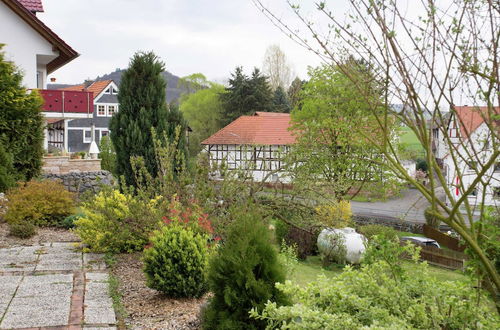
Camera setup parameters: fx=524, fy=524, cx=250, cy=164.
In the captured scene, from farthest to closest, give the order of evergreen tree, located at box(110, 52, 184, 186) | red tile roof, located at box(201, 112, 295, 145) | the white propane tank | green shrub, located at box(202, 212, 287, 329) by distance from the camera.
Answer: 1. red tile roof, located at box(201, 112, 295, 145)
2. evergreen tree, located at box(110, 52, 184, 186)
3. the white propane tank
4. green shrub, located at box(202, 212, 287, 329)

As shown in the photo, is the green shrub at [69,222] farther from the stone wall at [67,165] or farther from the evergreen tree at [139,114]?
the stone wall at [67,165]

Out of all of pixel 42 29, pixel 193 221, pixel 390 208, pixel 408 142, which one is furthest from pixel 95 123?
pixel 193 221

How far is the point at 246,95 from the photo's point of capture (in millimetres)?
42938

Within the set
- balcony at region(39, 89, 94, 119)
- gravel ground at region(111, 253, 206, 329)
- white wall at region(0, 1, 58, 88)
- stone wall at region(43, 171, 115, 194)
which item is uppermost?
white wall at region(0, 1, 58, 88)

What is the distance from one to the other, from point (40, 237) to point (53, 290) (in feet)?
13.9

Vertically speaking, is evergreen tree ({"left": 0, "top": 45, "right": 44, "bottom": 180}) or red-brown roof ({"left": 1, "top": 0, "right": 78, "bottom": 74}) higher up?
red-brown roof ({"left": 1, "top": 0, "right": 78, "bottom": 74})

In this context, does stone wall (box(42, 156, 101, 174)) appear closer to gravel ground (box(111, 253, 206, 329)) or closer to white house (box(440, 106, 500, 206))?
gravel ground (box(111, 253, 206, 329))

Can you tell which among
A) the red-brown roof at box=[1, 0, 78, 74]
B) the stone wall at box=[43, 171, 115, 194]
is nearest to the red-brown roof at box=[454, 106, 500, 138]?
the stone wall at box=[43, 171, 115, 194]

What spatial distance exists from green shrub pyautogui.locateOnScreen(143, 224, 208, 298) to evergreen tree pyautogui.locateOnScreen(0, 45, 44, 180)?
826 centimetres

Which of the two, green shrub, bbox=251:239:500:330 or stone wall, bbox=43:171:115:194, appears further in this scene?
stone wall, bbox=43:171:115:194

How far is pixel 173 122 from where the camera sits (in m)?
14.6

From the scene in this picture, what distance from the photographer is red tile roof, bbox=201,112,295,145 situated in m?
35.8

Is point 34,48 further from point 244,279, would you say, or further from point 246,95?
point 246,95

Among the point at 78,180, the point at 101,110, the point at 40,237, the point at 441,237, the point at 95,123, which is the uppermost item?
the point at 101,110
